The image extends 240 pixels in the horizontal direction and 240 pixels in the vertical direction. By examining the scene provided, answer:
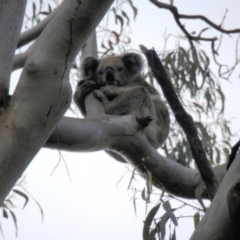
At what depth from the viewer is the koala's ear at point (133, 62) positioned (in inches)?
181

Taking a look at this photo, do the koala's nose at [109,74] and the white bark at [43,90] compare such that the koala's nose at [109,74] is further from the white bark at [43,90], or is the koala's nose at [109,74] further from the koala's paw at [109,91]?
the white bark at [43,90]

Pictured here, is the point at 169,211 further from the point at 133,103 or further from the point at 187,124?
the point at 133,103

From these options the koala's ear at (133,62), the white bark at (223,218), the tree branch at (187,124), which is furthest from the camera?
the koala's ear at (133,62)

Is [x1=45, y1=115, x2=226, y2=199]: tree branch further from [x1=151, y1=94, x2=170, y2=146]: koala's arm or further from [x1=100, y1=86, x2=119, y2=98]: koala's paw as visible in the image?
[x1=151, y1=94, x2=170, y2=146]: koala's arm

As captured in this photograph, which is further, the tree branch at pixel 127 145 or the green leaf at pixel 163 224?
the tree branch at pixel 127 145

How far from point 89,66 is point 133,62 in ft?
1.90

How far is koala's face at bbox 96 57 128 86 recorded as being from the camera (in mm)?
4219

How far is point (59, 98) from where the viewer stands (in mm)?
1641

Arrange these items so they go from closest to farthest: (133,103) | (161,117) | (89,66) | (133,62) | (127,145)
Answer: (127,145) < (133,103) < (89,66) < (161,117) < (133,62)

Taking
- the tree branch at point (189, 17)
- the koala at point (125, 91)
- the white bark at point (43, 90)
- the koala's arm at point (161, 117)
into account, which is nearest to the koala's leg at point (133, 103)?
the koala at point (125, 91)

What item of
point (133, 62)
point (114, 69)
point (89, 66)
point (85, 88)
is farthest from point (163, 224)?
point (133, 62)

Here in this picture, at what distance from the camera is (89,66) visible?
162 inches

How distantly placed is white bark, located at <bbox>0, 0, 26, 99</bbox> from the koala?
67.8 inches

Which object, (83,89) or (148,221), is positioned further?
(83,89)
